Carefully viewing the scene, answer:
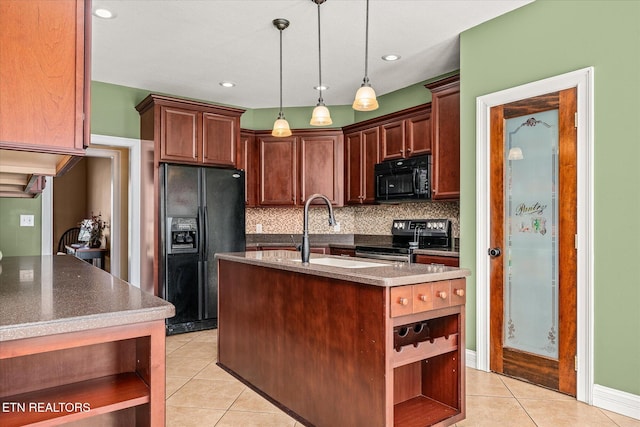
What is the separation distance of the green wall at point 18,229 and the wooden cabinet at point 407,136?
360 centimetres

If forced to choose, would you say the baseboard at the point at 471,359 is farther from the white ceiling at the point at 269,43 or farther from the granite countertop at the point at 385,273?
the white ceiling at the point at 269,43

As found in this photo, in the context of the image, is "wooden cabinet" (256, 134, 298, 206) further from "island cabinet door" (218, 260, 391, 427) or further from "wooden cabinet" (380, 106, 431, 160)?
"island cabinet door" (218, 260, 391, 427)

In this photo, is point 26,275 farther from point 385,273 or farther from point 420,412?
point 420,412

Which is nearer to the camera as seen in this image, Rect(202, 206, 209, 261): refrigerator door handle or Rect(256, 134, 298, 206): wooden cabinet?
Rect(202, 206, 209, 261): refrigerator door handle

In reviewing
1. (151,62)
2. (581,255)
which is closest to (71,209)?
(151,62)

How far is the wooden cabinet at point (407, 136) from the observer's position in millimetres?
4293

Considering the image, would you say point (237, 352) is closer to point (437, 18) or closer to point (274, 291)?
point (274, 291)

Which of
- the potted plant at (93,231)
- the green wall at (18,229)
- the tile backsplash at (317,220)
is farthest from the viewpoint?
the potted plant at (93,231)

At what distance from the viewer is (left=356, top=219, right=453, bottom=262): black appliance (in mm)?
4184

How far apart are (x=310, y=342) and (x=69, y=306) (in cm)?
133

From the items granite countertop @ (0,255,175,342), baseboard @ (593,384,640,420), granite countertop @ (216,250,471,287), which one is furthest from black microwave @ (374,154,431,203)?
granite countertop @ (0,255,175,342)

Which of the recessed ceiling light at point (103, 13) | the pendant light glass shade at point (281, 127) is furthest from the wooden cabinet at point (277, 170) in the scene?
the recessed ceiling light at point (103, 13)

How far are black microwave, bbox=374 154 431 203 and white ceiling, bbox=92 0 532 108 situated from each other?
0.89 meters

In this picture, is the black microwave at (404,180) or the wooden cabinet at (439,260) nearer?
the wooden cabinet at (439,260)
